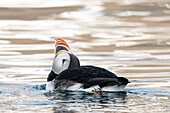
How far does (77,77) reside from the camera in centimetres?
1026

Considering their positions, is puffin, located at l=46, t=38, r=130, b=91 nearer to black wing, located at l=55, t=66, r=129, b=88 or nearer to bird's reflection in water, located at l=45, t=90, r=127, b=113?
black wing, located at l=55, t=66, r=129, b=88

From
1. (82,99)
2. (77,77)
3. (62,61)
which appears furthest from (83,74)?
(62,61)

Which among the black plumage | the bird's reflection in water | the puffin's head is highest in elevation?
the puffin's head

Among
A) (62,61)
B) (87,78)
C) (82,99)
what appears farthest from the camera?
(62,61)

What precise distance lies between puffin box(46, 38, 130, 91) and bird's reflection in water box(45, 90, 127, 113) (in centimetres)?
11

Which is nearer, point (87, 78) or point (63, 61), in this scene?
point (87, 78)

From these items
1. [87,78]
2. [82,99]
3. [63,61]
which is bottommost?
[82,99]

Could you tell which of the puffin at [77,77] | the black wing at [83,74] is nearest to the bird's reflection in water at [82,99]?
the puffin at [77,77]

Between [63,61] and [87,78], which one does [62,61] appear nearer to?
[63,61]

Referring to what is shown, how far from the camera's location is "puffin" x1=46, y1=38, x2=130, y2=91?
988cm

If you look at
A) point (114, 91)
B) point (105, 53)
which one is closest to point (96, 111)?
point (114, 91)

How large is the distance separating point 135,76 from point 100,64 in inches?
86.2

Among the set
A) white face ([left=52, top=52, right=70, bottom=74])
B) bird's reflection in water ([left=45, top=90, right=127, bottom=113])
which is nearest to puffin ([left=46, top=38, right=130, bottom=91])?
white face ([left=52, top=52, right=70, bottom=74])

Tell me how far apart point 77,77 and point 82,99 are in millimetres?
932
